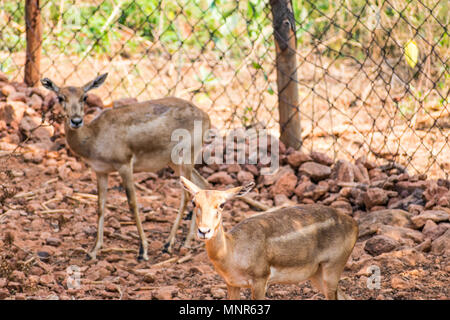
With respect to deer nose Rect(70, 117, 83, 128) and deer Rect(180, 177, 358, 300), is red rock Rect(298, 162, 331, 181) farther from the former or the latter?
deer nose Rect(70, 117, 83, 128)

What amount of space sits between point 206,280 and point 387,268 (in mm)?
1498

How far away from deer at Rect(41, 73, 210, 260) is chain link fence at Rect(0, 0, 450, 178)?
1379 mm

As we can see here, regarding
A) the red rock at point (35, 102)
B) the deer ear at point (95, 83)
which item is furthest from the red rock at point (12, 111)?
the deer ear at point (95, 83)

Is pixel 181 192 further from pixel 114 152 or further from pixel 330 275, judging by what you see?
pixel 330 275

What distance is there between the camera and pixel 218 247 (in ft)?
16.1

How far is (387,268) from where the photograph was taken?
5.95m

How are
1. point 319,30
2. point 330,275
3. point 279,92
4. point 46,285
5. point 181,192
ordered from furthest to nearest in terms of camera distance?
point 319,30
point 279,92
point 181,192
point 46,285
point 330,275

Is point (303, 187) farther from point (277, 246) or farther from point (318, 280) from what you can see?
point (277, 246)

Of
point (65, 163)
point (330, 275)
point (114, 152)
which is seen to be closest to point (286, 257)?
point (330, 275)

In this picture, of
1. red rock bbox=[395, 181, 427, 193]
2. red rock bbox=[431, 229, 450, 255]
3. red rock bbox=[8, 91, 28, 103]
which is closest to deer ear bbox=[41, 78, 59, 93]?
red rock bbox=[8, 91, 28, 103]

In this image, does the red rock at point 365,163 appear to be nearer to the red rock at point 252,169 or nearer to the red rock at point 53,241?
the red rock at point 252,169

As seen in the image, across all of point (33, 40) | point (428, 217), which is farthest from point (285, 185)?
point (33, 40)

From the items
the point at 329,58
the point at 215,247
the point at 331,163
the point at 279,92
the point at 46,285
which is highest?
the point at 329,58

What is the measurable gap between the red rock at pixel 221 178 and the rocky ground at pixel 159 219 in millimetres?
11
